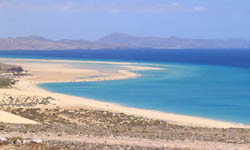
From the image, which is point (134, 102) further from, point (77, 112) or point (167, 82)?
point (167, 82)

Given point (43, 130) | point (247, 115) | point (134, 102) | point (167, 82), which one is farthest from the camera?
point (167, 82)

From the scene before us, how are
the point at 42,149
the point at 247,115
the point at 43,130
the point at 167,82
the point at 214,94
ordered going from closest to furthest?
the point at 42,149
the point at 43,130
the point at 247,115
the point at 214,94
the point at 167,82

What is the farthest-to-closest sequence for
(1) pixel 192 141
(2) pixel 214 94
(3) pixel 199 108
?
(2) pixel 214 94 → (3) pixel 199 108 → (1) pixel 192 141

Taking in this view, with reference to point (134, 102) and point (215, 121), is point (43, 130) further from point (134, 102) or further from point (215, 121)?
point (134, 102)

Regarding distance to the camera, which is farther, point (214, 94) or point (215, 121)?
point (214, 94)

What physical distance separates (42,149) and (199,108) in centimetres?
2562

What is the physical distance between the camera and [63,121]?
25.7 m

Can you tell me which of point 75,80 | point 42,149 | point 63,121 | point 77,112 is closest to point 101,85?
point 75,80

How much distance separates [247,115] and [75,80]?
107 feet

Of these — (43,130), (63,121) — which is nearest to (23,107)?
(63,121)

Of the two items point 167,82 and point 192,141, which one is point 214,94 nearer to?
point 167,82

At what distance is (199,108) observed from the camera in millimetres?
35062

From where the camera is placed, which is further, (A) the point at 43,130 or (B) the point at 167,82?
(B) the point at 167,82

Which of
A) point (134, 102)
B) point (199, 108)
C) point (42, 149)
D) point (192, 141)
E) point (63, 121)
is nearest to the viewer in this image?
point (42, 149)
